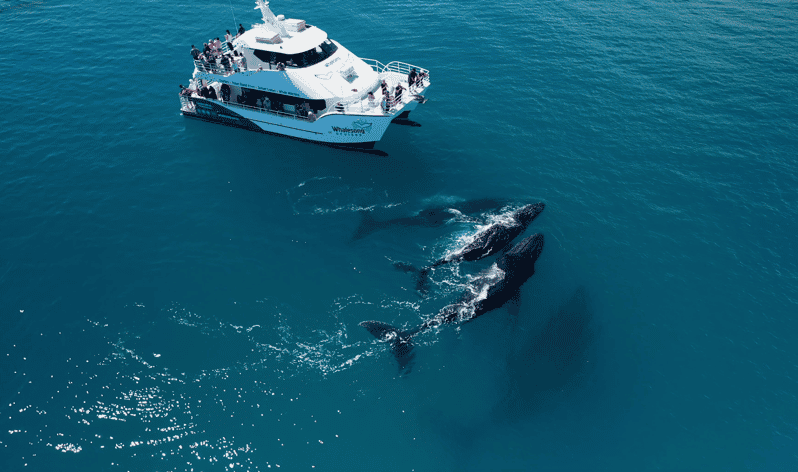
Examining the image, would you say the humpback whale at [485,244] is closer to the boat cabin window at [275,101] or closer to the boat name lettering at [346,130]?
the boat name lettering at [346,130]

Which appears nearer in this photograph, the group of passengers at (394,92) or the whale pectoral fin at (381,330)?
the whale pectoral fin at (381,330)

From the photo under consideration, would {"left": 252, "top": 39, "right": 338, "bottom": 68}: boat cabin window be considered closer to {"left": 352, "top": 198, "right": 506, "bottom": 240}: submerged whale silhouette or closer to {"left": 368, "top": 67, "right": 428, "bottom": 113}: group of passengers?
{"left": 368, "top": 67, "right": 428, "bottom": 113}: group of passengers

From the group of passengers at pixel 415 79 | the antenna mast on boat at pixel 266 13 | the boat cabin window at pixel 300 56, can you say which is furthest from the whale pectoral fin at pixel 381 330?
the antenna mast on boat at pixel 266 13

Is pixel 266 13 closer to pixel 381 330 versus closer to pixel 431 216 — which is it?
pixel 431 216

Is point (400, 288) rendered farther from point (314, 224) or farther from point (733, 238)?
point (733, 238)

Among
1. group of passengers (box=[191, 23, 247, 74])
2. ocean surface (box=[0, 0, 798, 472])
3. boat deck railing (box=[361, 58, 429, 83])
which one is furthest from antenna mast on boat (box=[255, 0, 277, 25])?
ocean surface (box=[0, 0, 798, 472])

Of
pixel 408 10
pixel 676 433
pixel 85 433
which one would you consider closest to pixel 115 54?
pixel 408 10

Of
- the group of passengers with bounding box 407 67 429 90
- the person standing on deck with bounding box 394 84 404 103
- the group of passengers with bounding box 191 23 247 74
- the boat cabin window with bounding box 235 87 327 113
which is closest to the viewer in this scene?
the person standing on deck with bounding box 394 84 404 103
